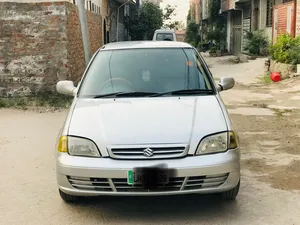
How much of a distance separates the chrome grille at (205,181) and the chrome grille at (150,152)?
24 cm

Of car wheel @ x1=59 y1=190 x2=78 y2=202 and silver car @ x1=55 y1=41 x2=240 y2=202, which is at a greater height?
silver car @ x1=55 y1=41 x2=240 y2=202

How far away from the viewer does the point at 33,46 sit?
36.8 ft

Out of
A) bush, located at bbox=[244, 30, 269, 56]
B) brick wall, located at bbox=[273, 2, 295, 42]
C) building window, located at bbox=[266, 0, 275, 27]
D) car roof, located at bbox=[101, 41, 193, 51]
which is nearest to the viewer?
car roof, located at bbox=[101, 41, 193, 51]

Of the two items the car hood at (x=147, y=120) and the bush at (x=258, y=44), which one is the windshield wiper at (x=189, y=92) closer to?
the car hood at (x=147, y=120)

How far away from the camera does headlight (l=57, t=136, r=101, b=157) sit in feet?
13.4

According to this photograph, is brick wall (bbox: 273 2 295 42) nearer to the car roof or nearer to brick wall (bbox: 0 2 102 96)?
brick wall (bbox: 0 2 102 96)

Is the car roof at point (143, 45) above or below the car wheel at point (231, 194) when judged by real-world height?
above

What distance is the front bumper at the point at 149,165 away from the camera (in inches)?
155

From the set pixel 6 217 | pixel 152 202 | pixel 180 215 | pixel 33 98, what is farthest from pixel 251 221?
pixel 33 98

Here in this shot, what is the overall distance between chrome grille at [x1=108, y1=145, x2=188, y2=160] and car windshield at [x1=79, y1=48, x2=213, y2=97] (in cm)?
101

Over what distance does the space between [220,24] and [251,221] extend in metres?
36.4

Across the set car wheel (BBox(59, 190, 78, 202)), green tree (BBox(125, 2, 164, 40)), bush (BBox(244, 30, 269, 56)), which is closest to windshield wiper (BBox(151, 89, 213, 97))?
car wheel (BBox(59, 190, 78, 202))

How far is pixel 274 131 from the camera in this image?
799 centimetres

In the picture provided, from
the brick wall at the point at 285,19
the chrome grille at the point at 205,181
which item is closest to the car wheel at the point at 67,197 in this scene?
the chrome grille at the point at 205,181
